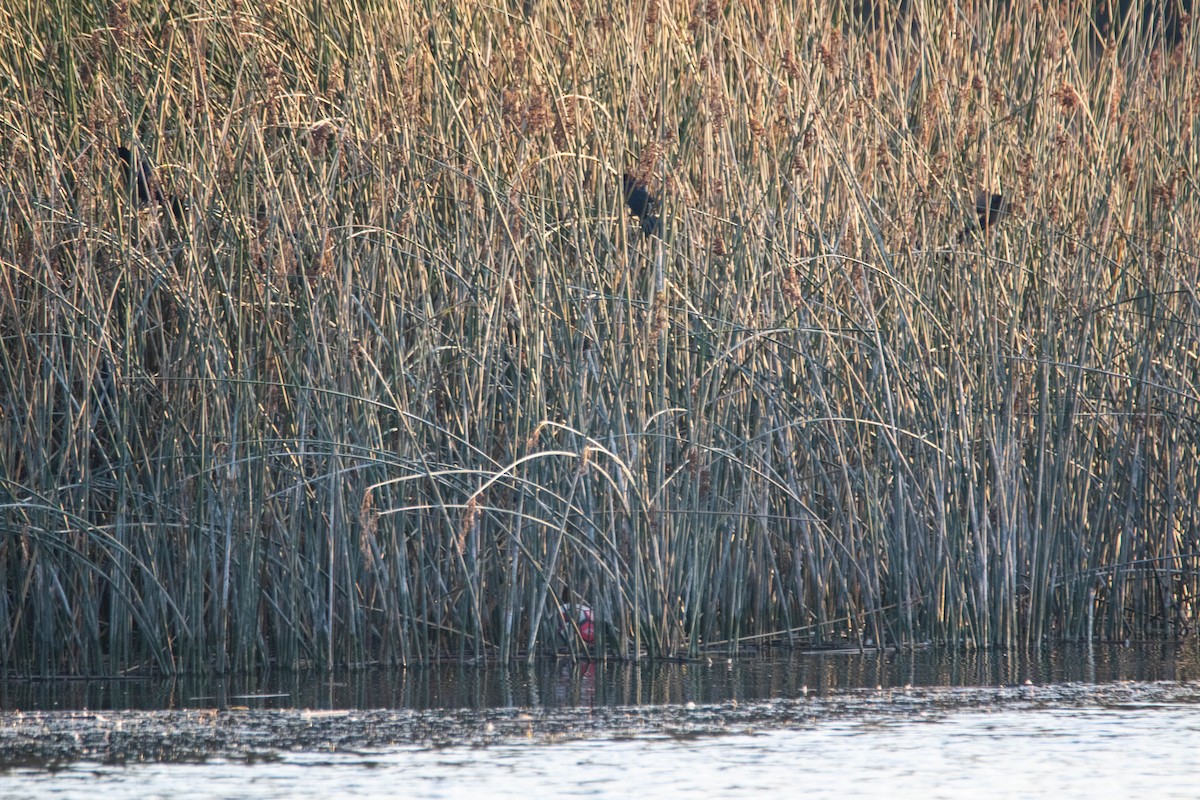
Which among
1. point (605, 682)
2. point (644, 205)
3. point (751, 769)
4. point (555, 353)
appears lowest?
point (751, 769)

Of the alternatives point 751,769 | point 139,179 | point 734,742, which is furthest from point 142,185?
point 751,769

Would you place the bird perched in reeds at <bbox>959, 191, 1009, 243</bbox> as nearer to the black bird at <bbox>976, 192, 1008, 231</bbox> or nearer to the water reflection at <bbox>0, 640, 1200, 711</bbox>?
the black bird at <bbox>976, 192, 1008, 231</bbox>

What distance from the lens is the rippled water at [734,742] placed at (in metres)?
3.77

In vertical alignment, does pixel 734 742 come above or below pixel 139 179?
below

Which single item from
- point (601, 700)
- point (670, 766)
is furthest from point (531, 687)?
point (670, 766)

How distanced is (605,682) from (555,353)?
1.06 metres

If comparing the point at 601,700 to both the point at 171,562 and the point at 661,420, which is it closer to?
the point at 661,420

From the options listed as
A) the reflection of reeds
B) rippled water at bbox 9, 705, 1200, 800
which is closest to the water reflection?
the reflection of reeds

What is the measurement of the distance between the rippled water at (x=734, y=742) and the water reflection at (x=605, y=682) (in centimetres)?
2

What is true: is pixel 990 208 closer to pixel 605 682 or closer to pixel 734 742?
pixel 605 682

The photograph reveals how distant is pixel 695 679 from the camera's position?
5254 millimetres

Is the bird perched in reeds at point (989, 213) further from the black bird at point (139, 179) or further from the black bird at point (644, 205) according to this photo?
the black bird at point (139, 179)

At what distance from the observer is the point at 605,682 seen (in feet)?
17.0

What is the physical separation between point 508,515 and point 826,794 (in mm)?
2135
